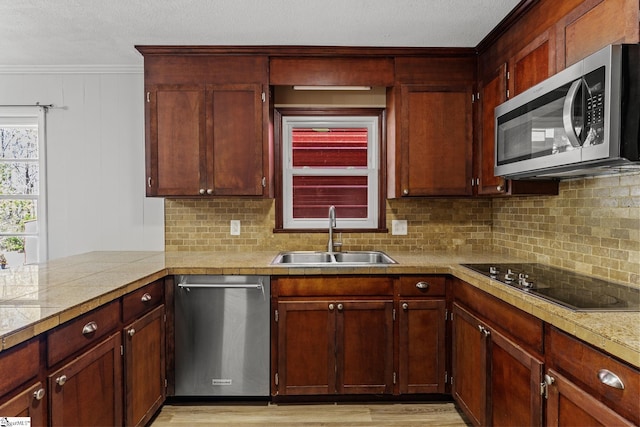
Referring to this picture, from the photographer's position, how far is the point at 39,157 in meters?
3.12

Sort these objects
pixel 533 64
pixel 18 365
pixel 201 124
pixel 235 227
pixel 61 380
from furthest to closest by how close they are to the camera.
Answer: pixel 235 227
pixel 201 124
pixel 533 64
pixel 61 380
pixel 18 365

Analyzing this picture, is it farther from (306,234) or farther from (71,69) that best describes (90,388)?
(71,69)

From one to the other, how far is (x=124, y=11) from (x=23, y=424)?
2.03m

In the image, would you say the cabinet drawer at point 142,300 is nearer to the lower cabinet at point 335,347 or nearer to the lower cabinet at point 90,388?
the lower cabinet at point 90,388

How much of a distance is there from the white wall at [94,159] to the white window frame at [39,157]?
39 mm

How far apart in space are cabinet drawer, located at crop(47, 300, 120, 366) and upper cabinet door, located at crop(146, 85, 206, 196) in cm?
111

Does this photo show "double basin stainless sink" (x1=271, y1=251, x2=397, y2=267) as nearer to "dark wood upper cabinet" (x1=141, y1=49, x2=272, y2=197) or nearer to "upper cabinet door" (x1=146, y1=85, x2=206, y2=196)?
"dark wood upper cabinet" (x1=141, y1=49, x2=272, y2=197)

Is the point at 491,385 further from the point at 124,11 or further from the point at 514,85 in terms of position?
the point at 124,11

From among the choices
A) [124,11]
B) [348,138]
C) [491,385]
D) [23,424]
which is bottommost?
[491,385]

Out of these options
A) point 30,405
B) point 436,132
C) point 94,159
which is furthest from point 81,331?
point 436,132

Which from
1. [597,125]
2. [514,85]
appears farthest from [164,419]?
[514,85]

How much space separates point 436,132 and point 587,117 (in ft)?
4.47

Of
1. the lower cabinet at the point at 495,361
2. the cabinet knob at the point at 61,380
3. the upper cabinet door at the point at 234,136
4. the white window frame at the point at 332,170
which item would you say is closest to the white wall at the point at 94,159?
the upper cabinet door at the point at 234,136

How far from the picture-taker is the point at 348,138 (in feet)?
10.5
